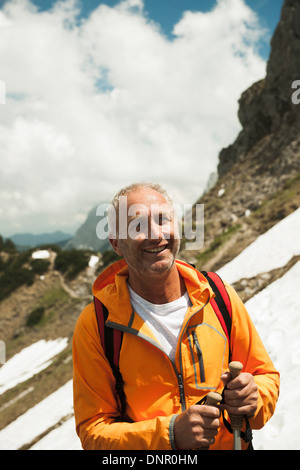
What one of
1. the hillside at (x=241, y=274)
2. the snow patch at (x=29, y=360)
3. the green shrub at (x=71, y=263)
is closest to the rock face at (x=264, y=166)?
the hillside at (x=241, y=274)

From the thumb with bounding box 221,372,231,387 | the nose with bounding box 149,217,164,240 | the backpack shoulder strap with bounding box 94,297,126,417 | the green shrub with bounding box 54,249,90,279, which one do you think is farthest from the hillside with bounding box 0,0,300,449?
the nose with bounding box 149,217,164,240

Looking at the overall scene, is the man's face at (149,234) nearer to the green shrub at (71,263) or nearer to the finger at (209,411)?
the finger at (209,411)

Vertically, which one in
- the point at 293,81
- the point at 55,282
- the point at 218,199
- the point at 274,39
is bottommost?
the point at 55,282

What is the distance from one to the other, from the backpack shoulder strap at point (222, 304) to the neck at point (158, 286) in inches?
13.4

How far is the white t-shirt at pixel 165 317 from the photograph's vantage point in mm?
2746

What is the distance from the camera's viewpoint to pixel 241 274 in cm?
1534

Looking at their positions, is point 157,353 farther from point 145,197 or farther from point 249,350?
point 145,197

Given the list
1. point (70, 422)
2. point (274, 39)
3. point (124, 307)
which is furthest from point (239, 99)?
point (124, 307)

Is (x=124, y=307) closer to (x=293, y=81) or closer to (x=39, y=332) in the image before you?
(x=293, y=81)

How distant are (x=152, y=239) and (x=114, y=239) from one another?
53 centimetres

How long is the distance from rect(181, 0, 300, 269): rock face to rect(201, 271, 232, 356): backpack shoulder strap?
1907 centimetres

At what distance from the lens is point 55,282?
52.1m

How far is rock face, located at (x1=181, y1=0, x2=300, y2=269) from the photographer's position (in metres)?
23.9

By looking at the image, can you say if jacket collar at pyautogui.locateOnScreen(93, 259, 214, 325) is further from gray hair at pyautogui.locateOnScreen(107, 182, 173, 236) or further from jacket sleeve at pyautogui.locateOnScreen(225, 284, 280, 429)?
gray hair at pyautogui.locateOnScreen(107, 182, 173, 236)
